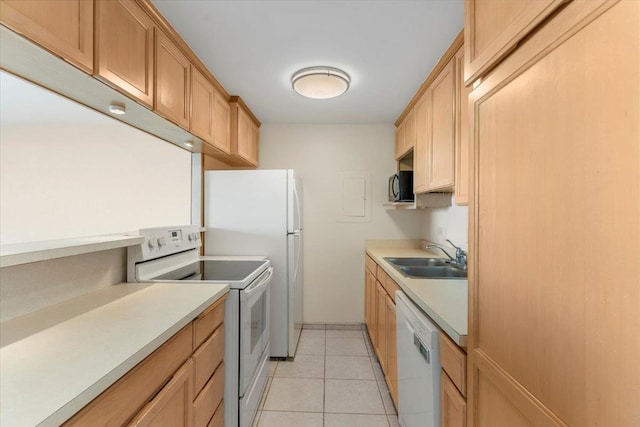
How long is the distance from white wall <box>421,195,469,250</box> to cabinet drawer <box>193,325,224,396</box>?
6.03ft

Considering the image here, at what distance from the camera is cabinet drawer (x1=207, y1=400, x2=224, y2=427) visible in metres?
1.37

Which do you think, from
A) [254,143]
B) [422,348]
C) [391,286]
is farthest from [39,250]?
[254,143]

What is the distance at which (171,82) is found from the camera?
1659 millimetres

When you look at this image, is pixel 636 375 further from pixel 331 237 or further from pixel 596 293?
pixel 331 237

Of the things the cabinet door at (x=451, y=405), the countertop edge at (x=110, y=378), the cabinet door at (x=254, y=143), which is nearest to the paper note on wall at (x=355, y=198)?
the cabinet door at (x=254, y=143)

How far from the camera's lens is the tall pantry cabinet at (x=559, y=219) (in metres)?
0.47

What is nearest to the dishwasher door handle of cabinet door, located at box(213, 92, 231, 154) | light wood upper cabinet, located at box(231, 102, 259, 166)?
cabinet door, located at box(213, 92, 231, 154)

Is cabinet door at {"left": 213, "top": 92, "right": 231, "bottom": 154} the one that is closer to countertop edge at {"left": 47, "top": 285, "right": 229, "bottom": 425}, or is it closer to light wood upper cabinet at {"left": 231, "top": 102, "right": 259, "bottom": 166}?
light wood upper cabinet at {"left": 231, "top": 102, "right": 259, "bottom": 166}

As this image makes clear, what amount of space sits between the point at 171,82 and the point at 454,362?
6.41ft

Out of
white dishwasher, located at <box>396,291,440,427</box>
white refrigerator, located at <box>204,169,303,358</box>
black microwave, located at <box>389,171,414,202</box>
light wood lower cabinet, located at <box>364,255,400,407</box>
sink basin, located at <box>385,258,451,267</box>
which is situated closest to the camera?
white dishwasher, located at <box>396,291,440,427</box>

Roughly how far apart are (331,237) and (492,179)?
99.5 inches

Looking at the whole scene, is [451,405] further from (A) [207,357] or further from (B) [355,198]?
(B) [355,198]

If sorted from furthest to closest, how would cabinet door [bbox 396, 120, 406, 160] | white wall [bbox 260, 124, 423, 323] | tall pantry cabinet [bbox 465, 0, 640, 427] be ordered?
white wall [bbox 260, 124, 423, 323] → cabinet door [bbox 396, 120, 406, 160] → tall pantry cabinet [bbox 465, 0, 640, 427]

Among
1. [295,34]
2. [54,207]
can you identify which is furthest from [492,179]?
[54,207]
